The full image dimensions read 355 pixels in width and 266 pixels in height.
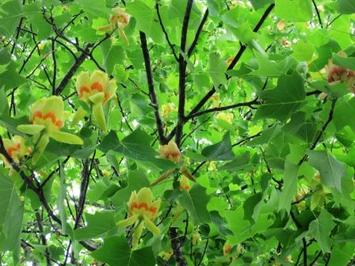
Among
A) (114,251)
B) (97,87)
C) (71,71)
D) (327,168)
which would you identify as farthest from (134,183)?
(71,71)

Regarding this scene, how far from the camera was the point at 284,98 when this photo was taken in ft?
3.62

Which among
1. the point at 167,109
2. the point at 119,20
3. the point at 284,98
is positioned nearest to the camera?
the point at 284,98

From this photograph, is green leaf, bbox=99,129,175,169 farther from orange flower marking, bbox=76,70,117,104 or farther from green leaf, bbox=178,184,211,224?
green leaf, bbox=178,184,211,224

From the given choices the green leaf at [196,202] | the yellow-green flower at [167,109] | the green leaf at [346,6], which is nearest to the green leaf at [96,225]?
the green leaf at [196,202]

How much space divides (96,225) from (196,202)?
0.26 m

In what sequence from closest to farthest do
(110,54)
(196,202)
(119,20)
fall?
(196,202) → (119,20) → (110,54)

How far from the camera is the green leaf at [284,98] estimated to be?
1.07 m

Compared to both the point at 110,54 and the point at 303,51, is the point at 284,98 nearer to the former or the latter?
the point at 303,51

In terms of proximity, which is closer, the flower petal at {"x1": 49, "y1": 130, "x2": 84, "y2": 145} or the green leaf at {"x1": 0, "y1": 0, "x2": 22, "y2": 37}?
the flower petal at {"x1": 49, "y1": 130, "x2": 84, "y2": 145}

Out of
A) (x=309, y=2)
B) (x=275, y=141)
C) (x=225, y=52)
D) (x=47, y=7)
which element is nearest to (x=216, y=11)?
(x=309, y=2)

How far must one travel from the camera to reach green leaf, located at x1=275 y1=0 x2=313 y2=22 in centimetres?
126

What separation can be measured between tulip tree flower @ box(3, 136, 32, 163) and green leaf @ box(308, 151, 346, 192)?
1.94 ft

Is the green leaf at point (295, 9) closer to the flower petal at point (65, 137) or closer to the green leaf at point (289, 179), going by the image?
the green leaf at point (289, 179)

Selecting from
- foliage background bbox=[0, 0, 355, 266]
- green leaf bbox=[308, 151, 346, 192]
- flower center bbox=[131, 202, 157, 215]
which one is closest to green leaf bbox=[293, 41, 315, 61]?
foliage background bbox=[0, 0, 355, 266]
